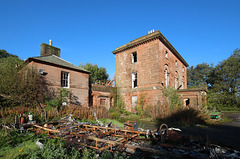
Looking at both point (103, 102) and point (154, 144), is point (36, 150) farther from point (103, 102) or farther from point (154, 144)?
point (103, 102)

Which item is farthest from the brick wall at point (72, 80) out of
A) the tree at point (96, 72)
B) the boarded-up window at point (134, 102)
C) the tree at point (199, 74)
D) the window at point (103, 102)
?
the tree at point (199, 74)

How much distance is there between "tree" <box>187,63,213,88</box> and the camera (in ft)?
129

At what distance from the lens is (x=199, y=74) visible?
40.7m

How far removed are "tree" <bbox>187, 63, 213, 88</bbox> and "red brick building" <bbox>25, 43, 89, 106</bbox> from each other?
119 feet

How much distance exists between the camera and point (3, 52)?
29.6 m

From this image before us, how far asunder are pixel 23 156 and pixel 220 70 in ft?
145

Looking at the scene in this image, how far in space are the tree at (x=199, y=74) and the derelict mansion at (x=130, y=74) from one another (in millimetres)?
27033

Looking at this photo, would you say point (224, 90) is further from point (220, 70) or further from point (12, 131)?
point (12, 131)

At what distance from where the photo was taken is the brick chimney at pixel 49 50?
47.0 ft

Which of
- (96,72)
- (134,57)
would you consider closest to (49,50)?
(134,57)

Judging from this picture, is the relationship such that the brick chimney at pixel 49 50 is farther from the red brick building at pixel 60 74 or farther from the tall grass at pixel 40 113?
the tall grass at pixel 40 113

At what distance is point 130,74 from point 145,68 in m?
2.43

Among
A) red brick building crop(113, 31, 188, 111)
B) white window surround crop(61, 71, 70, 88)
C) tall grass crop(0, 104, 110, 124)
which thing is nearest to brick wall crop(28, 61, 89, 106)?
white window surround crop(61, 71, 70, 88)

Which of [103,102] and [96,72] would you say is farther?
[96,72]
